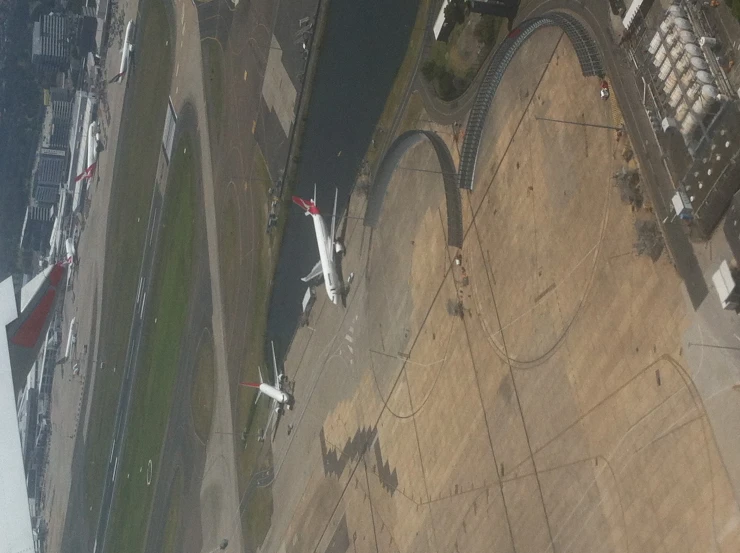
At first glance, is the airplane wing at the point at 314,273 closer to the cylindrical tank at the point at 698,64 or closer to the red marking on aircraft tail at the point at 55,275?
the cylindrical tank at the point at 698,64

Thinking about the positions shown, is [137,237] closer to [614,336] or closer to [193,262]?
[193,262]

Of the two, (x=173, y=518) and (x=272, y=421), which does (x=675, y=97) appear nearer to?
(x=272, y=421)

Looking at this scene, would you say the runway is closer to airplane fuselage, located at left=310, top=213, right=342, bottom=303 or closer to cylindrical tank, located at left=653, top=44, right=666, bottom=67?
airplane fuselage, located at left=310, top=213, right=342, bottom=303

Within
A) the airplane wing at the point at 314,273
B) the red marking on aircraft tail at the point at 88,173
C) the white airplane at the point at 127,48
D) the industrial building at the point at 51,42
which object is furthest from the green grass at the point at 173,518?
the industrial building at the point at 51,42

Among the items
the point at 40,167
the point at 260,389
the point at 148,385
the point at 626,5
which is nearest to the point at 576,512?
the point at 626,5

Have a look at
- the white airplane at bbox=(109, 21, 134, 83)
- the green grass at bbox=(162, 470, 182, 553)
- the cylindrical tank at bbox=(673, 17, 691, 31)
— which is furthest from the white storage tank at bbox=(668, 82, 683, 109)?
the white airplane at bbox=(109, 21, 134, 83)
